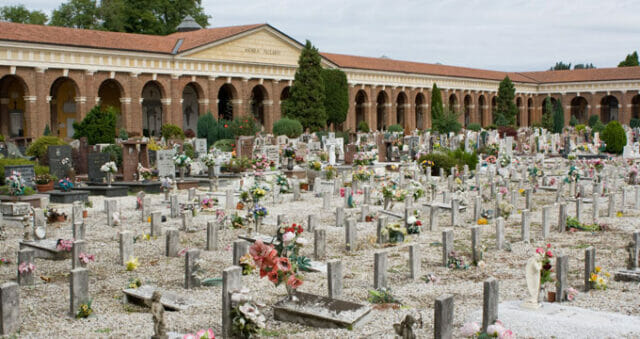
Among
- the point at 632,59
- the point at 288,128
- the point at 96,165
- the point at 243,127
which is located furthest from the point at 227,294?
the point at 632,59

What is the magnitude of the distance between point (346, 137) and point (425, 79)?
21541 mm

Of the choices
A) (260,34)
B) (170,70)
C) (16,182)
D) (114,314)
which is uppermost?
(260,34)

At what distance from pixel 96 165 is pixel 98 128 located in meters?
7.50

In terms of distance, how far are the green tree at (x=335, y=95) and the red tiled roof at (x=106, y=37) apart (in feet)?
21.1

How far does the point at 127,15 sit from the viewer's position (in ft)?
187

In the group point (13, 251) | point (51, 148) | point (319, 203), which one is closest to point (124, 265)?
point (13, 251)

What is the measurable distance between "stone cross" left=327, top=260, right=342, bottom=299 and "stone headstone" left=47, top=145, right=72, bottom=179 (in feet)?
49.4

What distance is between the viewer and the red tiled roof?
33844mm

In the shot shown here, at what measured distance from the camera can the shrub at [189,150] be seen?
83.5 ft

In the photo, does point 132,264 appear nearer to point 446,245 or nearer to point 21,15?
point 446,245

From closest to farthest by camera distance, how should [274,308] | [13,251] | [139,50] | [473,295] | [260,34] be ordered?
[274,308] < [473,295] < [13,251] < [139,50] < [260,34]

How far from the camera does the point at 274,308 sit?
22.5 ft

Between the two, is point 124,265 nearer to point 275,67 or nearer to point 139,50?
point 139,50

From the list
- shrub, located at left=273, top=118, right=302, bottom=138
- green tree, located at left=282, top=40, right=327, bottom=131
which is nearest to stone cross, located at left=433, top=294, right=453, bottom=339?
shrub, located at left=273, top=118, right=302, bottom=138
